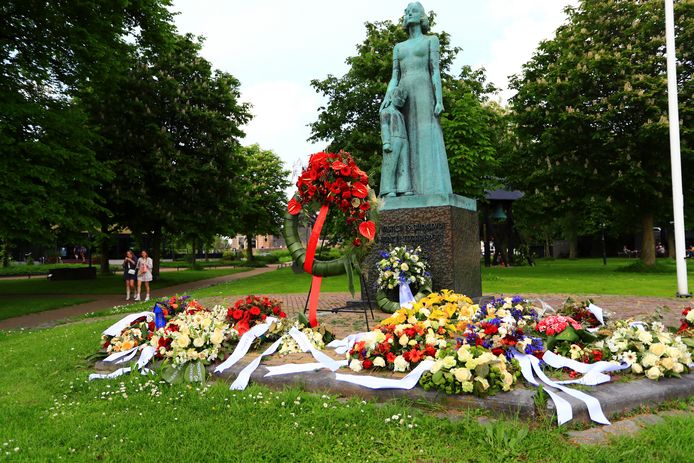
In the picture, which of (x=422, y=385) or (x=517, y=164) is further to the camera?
(x=517, y=164)

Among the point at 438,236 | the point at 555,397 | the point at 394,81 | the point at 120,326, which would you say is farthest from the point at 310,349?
the point at 394,81

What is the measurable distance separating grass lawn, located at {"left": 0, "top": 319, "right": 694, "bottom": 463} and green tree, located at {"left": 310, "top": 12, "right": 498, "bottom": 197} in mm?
17520

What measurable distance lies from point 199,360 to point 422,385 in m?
2.44

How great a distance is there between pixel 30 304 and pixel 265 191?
3221 centimetres

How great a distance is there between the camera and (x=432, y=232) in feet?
28.5

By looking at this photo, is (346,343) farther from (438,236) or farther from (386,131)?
(386,131)

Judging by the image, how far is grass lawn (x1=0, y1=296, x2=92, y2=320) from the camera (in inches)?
550

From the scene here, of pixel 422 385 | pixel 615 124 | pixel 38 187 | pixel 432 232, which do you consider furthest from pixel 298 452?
pixel 615 124

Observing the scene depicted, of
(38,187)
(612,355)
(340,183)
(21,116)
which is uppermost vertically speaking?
(21,116)

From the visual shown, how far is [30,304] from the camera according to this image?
15938 millimetres

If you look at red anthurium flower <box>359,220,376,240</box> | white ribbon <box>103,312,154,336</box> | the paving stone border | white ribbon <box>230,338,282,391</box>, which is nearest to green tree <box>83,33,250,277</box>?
white ribbon <box>103,312,154,336</box>

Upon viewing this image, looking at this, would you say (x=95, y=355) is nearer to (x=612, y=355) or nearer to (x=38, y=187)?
(x=612, y=355)

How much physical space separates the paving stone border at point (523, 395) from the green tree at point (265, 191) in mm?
39804

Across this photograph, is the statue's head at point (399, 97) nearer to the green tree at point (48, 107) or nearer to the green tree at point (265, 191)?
the green tree at point (48, 107)
